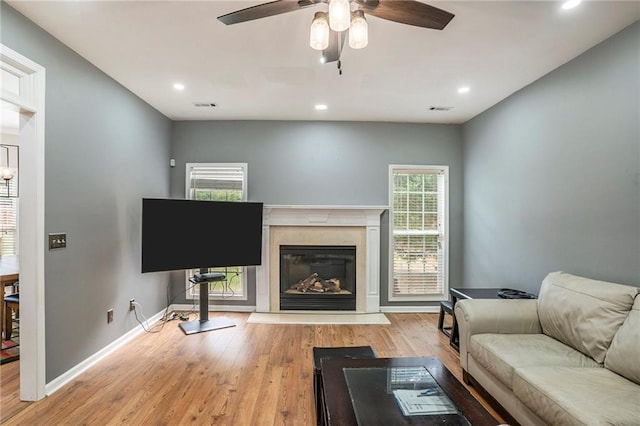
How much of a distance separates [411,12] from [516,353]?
2.23 meters

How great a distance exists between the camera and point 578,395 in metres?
1.58

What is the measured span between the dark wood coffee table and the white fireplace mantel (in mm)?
2352

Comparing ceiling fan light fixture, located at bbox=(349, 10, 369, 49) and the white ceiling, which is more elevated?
the white ceiling

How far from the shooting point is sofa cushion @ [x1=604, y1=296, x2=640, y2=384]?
5.73 feet

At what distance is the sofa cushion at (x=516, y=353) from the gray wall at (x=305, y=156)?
2.23m

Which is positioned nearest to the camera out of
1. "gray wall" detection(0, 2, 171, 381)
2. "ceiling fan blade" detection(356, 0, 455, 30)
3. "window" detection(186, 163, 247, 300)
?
"ceiling fan blade" detection(356, 0, 455, 30)

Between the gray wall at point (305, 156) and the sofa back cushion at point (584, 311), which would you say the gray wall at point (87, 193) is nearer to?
the gray wall at point (305, 156)

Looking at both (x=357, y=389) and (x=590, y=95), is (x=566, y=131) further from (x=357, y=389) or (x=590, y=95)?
(x=357, y=389)

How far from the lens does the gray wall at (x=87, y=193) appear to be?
2.42 meters

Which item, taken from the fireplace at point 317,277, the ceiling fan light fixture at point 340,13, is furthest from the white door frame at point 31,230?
the fireplace at point 317,277

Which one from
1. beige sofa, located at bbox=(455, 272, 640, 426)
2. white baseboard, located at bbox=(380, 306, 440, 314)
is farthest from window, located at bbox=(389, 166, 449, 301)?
beige sofa, located at bbox=(455, 272, 640, 426)

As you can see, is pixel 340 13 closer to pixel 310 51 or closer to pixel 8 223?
pixel 310 51

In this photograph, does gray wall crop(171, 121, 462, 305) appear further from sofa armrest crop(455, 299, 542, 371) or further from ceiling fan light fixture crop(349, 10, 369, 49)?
ceiling fan light fixture crop(349, 10, 369, 49)

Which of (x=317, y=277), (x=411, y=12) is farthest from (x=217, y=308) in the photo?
(x=411, y=12)
